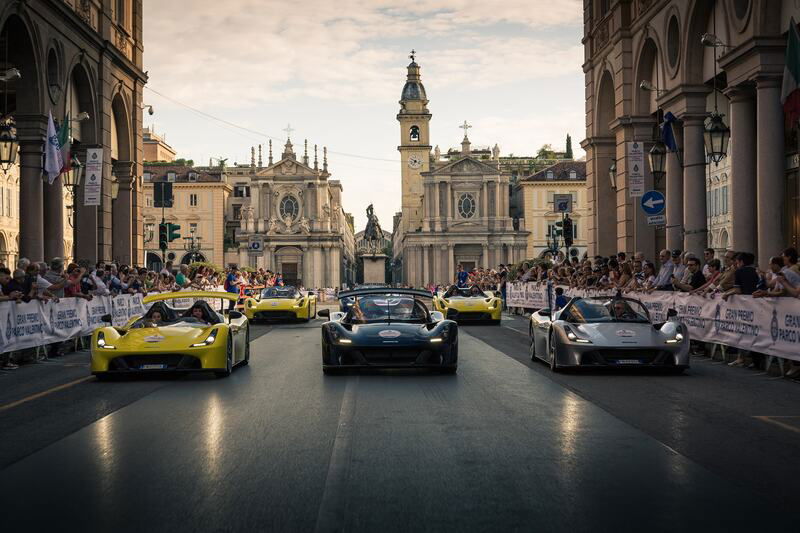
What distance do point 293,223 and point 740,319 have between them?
102 m

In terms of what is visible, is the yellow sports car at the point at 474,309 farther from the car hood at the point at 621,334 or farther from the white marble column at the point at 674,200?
the car hood at the point at 621,334

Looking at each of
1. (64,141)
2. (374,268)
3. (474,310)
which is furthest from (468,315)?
(374,268)

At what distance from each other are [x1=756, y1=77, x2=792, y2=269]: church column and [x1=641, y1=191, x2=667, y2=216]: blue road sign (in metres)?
4.21

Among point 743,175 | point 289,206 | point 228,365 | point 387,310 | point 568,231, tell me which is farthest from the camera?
point 289,206

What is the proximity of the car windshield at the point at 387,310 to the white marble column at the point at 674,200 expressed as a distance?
13.9m

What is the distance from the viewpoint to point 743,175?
21359mm

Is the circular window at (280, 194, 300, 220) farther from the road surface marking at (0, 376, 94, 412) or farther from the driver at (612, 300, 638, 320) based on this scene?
the road surface marking at (0, 376, 94, 412)

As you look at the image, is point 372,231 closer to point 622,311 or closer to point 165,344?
point 622,311

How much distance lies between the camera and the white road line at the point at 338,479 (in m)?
5.49

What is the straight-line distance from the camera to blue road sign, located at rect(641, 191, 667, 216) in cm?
2408

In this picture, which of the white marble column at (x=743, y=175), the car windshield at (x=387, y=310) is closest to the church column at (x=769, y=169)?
the white marble column at (x=743, y=175)

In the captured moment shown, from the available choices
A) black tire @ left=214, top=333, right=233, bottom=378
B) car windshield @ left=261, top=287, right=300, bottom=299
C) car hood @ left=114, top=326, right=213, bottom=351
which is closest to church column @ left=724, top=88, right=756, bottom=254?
black tire @ left=214, top=333, right=233, bottom=378

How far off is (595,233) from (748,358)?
1786 centimetres

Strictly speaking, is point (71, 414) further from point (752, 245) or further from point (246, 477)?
point (752, 245)
